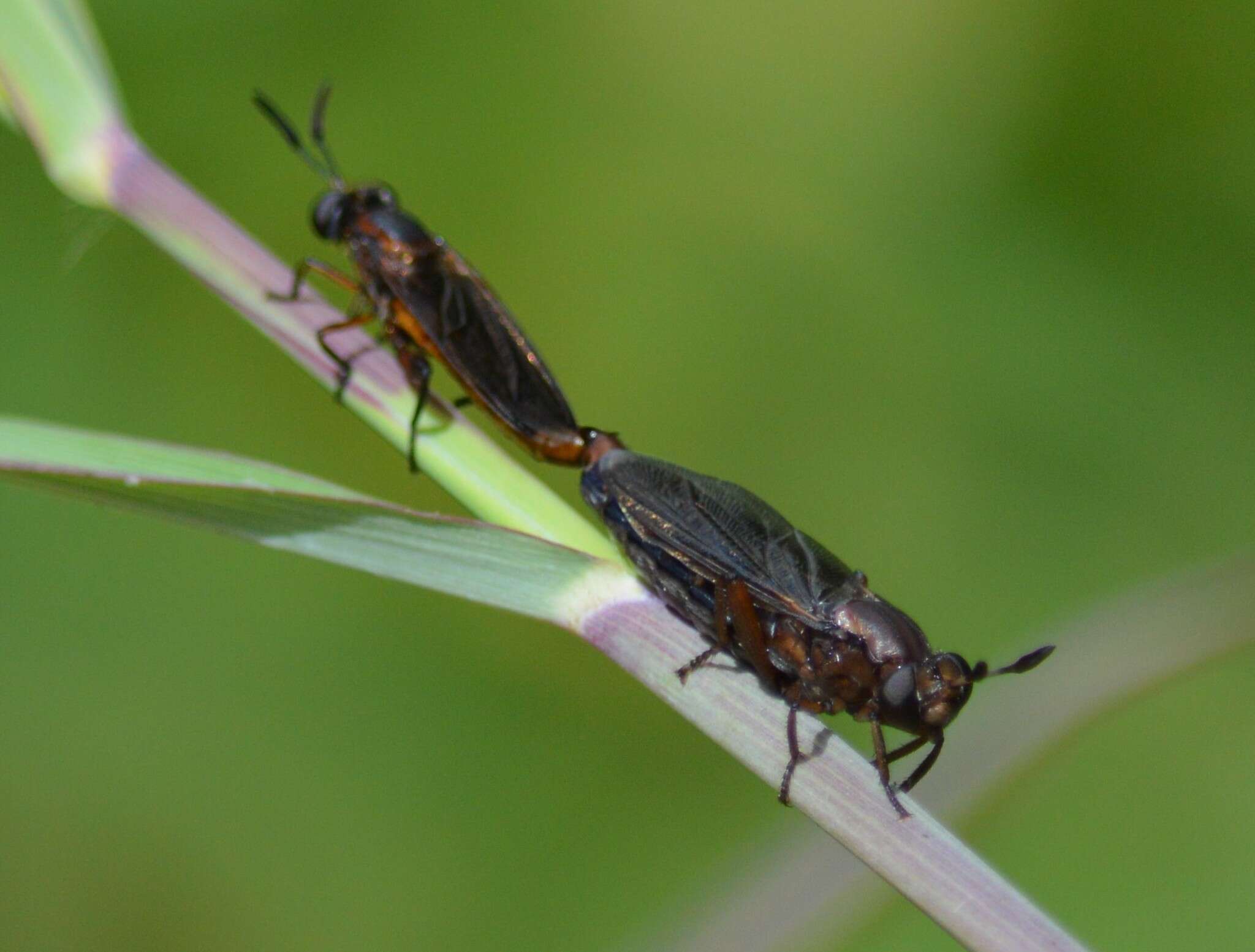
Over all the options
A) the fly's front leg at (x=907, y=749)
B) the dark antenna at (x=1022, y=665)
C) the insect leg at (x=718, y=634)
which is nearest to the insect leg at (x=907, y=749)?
the fly's front leg at (x=907, y=749)

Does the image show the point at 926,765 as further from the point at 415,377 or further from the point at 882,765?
the point at 415,377

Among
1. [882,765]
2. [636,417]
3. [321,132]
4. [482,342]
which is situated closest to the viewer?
[882,765]

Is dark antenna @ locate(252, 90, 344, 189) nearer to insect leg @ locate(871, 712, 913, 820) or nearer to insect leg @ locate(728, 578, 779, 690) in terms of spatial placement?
insect leg @ locate(728, 578, 779, 690)

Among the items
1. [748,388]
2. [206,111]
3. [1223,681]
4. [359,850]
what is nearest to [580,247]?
[748,388]

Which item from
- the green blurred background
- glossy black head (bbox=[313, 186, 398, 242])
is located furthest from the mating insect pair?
the green blurred background

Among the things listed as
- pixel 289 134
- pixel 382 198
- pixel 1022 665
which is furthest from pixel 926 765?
pixel 382 198
